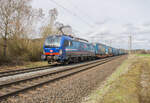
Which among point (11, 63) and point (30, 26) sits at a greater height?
→ point (30, 26)

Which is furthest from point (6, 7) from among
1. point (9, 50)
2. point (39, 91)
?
point (39, 91)

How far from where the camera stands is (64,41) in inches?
459

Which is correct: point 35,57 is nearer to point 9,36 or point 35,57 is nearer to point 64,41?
point 9,36

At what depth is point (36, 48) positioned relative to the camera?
1566 cm

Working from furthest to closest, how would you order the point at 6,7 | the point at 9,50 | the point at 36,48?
the point at 36,48
the point at 9,50
the point at 6,7

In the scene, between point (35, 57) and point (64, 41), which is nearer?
point (64, 41)

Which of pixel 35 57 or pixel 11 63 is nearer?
pixel 11 63

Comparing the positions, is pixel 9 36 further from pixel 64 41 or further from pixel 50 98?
pixel 50 98

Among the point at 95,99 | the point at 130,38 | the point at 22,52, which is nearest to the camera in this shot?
the point at 95,99

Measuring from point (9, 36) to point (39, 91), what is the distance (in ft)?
32.1

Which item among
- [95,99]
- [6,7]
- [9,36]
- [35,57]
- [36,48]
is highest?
[6,7]

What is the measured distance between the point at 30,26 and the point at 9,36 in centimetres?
309

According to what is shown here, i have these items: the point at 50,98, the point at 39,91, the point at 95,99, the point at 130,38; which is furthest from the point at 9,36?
the point at 130,38

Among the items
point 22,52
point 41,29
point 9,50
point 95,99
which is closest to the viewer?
point 95,99
